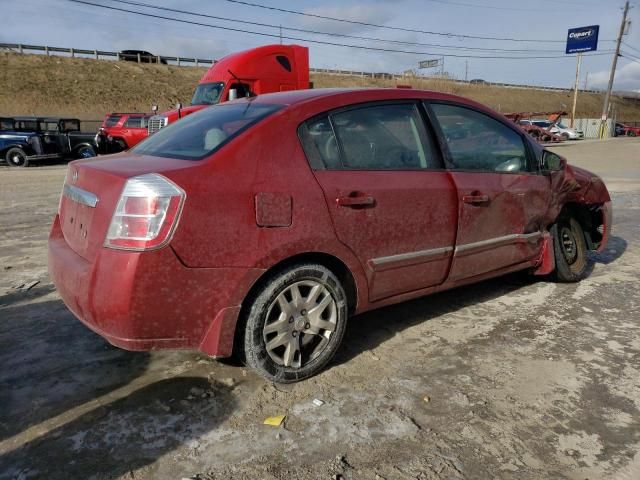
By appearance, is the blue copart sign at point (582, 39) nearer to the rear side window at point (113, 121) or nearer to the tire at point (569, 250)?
the rear side window at point (113, 121)

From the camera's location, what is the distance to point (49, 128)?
1752cm

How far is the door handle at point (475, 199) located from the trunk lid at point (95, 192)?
72.2 inches

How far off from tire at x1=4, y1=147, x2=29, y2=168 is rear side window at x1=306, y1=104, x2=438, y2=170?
54.8 feet

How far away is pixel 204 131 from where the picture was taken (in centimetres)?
310

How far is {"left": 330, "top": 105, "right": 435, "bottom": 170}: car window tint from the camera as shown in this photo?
120 inches

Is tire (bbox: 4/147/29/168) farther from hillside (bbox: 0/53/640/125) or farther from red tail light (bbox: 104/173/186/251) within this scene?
hillside (bbox: 0/53/640/125)

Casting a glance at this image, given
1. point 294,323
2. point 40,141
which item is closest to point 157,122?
point 40,141

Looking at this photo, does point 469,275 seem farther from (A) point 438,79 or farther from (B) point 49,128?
(A) point 438,79

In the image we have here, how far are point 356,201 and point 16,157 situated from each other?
56.6ft

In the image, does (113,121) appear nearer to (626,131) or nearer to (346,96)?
(346,96)

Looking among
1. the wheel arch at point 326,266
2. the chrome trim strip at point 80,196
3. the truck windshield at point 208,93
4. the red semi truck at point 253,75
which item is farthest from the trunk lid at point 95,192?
the truck windshield at point 208,93

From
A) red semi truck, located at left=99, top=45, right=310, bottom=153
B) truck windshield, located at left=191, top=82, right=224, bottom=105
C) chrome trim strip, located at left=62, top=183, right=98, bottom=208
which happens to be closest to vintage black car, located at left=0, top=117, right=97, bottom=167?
red semi truck, located at left=99, top=45, right=310, bottom=153

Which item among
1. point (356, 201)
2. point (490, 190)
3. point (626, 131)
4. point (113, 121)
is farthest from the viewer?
point (626, 131)

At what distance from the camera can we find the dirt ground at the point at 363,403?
2.26 meters
